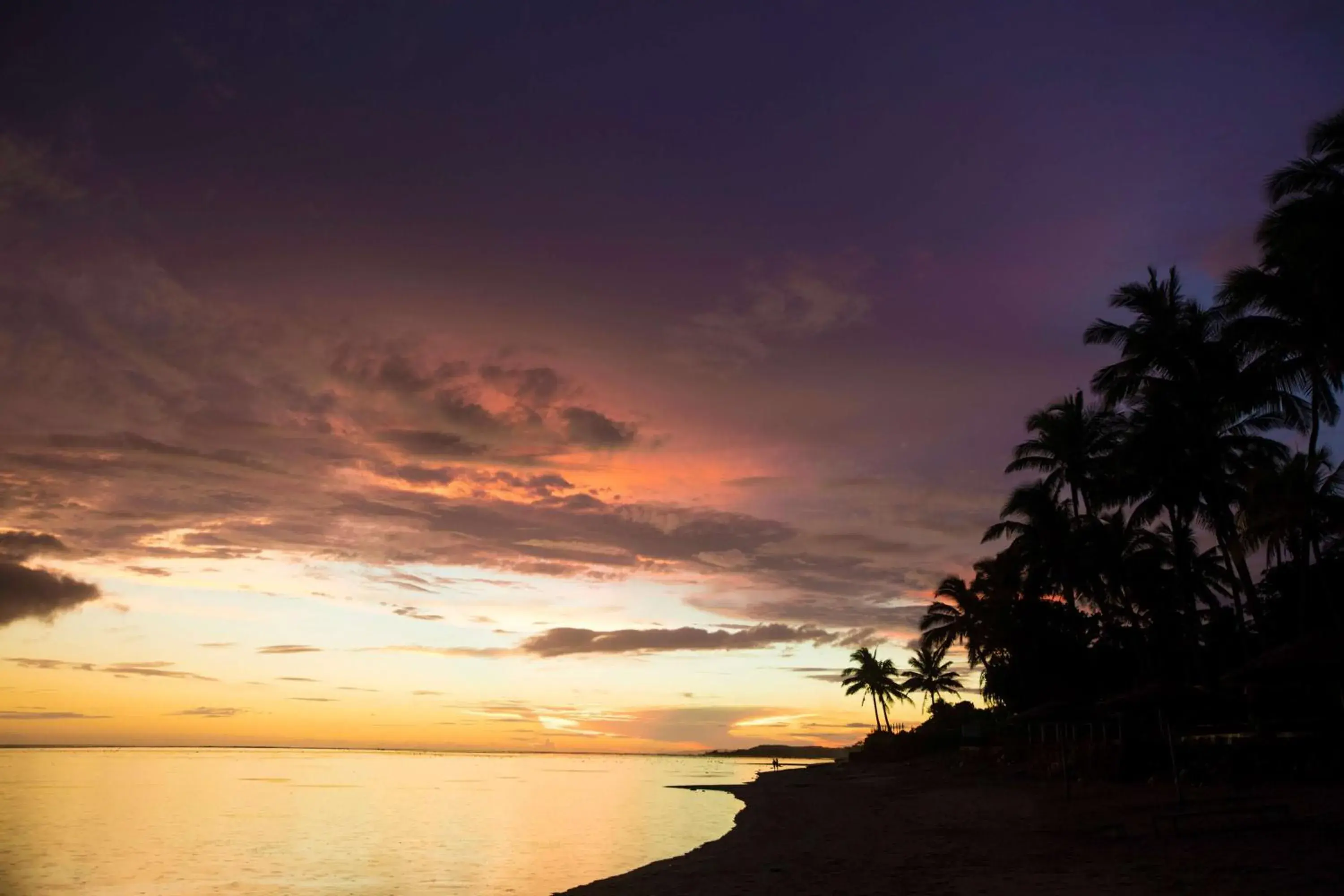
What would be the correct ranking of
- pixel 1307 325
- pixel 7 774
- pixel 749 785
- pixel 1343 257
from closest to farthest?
pixel 1343 257 < pixel 1307 325 < pixel 749 785 < pixel 7 774

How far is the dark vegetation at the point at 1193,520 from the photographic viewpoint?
76.4 feet

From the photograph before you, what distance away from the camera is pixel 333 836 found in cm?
3353

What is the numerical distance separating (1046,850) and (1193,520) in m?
26.7

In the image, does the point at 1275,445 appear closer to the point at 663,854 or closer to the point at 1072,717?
the point at 1072,717

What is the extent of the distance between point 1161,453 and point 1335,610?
8042 mm

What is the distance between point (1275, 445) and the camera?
3484 centimetres

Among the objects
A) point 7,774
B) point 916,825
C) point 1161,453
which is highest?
point 1161,453

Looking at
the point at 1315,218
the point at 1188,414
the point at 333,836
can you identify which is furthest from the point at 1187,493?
the point at 333,836

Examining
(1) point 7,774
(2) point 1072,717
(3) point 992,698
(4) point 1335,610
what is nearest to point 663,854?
(2) point 1072,717

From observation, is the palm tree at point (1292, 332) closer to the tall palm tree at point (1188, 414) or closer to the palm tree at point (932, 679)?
the tall palm tree at point (1188, 414)

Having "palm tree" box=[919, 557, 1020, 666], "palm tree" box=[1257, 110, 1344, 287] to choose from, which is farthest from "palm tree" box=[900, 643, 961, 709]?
"palm tree" box=[1257, 110, 1344, 287]

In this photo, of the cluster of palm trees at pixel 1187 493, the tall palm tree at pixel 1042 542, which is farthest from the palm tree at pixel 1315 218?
the tall palm tree at pixel 1042 542

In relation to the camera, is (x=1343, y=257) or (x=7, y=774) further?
(x=7, y=774)

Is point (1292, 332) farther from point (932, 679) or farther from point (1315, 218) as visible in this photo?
point (932, 679)
